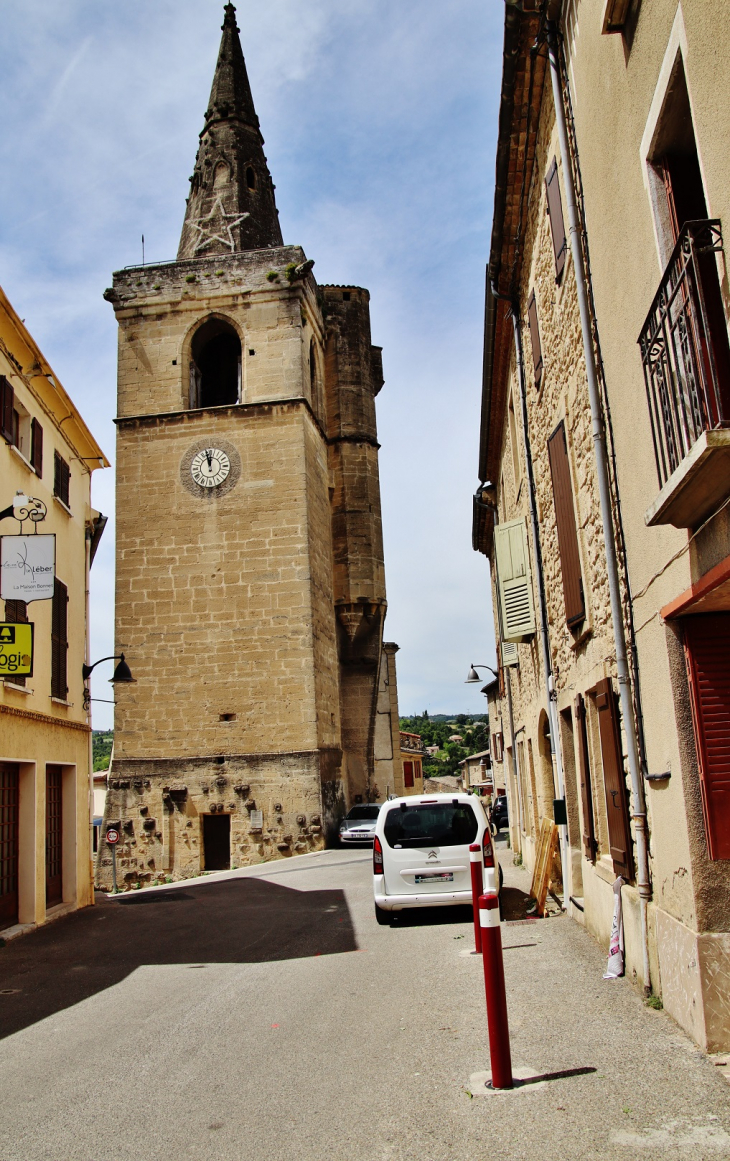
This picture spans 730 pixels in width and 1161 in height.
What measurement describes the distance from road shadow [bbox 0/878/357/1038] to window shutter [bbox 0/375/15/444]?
633cm

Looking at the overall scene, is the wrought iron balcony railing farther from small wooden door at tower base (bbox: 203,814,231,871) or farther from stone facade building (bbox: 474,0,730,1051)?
small wooden door at tower base (bbox: 203,814,231,871)

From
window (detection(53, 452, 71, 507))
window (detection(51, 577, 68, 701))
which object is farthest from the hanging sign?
window (detection(53, 452, 71, 507))

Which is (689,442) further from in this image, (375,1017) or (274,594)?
(274,594)

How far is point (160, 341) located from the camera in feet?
92.6

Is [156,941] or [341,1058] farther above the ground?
[341,1058]

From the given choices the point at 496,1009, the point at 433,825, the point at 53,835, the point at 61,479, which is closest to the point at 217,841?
the point at 53,835

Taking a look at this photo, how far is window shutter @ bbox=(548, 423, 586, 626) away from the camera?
8.38 m

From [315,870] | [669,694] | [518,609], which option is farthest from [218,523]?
[669,694]

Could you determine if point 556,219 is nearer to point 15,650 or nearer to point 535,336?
point 535,336

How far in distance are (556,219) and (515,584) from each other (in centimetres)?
560

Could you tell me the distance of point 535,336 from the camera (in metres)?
10.6

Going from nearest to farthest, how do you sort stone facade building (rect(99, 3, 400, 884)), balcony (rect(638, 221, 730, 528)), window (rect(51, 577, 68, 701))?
balcony (rect(638, 221, 730, 528))
window (rect(51, 577, 68, 701))
stone facade building (rect(99, 3, 400, 884))

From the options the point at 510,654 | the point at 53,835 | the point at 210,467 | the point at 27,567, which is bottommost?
the point at 53,835

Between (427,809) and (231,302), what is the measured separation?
21440 millimetres
